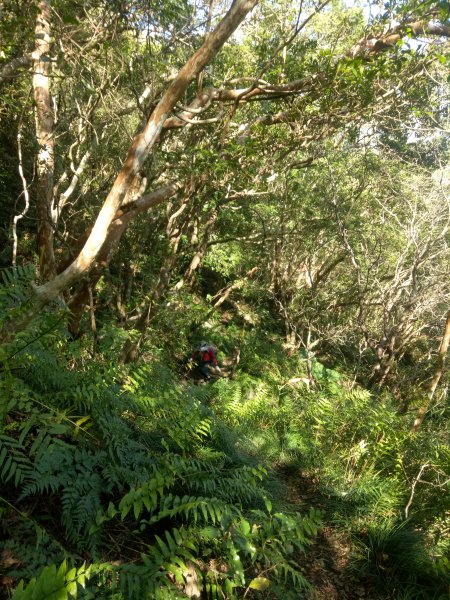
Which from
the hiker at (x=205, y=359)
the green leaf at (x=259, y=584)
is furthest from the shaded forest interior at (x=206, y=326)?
the hiker at (x=205, y=359)

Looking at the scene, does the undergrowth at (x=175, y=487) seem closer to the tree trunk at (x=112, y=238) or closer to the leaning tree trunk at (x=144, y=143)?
the leaning tree trunk at (x=144, y=143)

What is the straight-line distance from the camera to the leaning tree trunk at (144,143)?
411 cm

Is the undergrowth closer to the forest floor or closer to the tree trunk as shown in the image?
the forest floor

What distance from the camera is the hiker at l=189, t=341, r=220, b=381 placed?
976 centimetres

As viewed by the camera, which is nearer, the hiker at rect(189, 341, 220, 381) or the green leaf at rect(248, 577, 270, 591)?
the green leaf at rect(248, 577, 270, 591)

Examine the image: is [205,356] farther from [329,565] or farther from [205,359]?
[329,565]

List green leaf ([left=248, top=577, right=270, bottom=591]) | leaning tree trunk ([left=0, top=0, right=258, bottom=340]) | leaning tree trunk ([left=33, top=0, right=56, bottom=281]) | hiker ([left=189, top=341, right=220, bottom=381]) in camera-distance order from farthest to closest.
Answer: hiker ([left=189, top=341, right=220, bottom=381])
leaning tree trunk ([left=33, top=0, right=56, bottom=281])
leaning tree trunk ([left=0, top=0, right=258, bottom=340])
green leaf ([left=248, top=577, right=270, bottom=591])

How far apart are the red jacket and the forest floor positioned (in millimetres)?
4742

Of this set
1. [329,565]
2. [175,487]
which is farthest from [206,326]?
[175,487]

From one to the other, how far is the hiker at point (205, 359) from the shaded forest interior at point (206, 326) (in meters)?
0.23

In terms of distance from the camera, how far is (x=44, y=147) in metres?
5.47

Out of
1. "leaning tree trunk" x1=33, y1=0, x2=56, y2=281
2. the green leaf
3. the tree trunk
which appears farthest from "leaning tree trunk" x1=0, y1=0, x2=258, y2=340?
the green leaf

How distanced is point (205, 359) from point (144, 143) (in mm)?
6085

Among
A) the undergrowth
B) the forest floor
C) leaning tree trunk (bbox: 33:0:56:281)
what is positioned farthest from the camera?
leaning tree trunk (bbox: 33:0:56:281)
